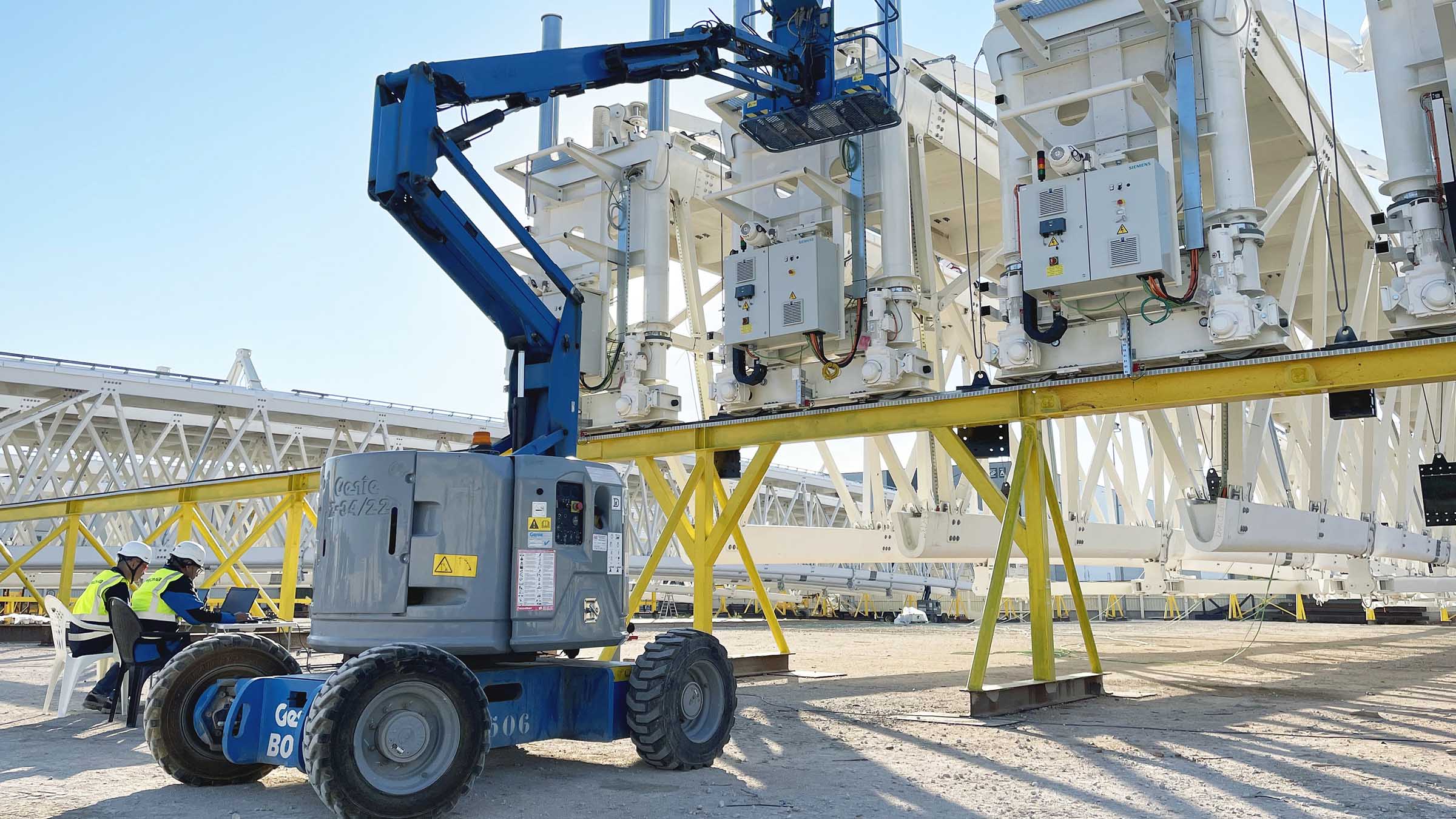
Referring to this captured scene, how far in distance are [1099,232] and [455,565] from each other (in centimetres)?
843

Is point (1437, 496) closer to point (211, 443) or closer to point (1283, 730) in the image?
point (1283, 730)

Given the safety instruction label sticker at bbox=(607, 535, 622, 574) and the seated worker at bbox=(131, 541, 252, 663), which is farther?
the seated worker at bbox=(131, 541, 252, 663)

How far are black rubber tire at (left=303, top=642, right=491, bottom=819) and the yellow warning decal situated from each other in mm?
665

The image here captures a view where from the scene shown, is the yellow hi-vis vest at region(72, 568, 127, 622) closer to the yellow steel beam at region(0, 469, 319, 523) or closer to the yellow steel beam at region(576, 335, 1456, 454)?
the yellow steel beam at region(0, 469, 319, 523)

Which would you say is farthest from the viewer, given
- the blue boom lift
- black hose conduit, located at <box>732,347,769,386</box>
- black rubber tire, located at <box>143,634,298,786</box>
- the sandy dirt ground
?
black hose conduit, located at <box>732,347,769,386</box>

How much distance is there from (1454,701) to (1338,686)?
7.78 feet

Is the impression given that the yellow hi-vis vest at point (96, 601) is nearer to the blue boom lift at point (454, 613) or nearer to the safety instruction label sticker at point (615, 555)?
the blue boom lift at point (454, 613)

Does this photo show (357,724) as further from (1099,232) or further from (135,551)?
(1099,232)

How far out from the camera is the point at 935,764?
9273 millimetres

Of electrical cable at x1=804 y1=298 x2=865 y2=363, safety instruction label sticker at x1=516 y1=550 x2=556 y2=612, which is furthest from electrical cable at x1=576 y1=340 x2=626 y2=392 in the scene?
safety instruction label sticker at x1=516 y1=550 x2=556 y2=612

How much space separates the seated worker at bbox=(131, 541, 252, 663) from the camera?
10.9m

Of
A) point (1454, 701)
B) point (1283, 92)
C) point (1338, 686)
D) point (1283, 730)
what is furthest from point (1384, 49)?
point (1338, 686)

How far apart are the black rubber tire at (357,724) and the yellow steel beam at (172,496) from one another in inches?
543

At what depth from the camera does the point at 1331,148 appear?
763 inches
